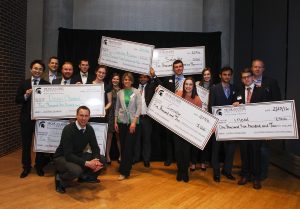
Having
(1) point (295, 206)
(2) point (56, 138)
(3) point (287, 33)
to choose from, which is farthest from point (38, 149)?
(3) point (287, 33)

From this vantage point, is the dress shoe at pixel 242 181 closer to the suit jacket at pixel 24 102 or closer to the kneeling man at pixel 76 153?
the kneeling man at pixel 76 153

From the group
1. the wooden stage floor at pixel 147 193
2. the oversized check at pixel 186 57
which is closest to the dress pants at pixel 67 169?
the wooden stage floor at pixel 147 193

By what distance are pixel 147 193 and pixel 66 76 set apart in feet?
6.95

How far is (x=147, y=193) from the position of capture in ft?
12.8

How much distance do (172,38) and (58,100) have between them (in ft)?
8.64

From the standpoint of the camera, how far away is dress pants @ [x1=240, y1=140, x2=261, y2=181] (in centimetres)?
427

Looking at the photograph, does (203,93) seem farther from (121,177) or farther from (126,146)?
(121,177)

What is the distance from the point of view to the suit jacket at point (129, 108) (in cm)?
454

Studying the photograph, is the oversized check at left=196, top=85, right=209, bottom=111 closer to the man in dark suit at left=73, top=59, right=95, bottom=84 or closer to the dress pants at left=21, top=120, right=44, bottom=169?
the man in dark suit at left=73, top=59, right=95, bottom=84

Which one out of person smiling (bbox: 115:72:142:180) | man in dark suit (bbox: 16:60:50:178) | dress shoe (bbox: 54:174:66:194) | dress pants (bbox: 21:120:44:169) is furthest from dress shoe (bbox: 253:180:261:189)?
man in dark suit (bbox: 16:60:50:178)

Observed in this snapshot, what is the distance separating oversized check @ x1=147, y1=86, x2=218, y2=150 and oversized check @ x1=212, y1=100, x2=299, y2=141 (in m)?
0.23

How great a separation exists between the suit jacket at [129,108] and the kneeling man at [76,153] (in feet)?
2.16

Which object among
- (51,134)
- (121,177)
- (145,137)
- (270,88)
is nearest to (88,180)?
(121,177)

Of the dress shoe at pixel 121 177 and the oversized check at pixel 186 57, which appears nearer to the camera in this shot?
the dress shoe at pixel 121 177
